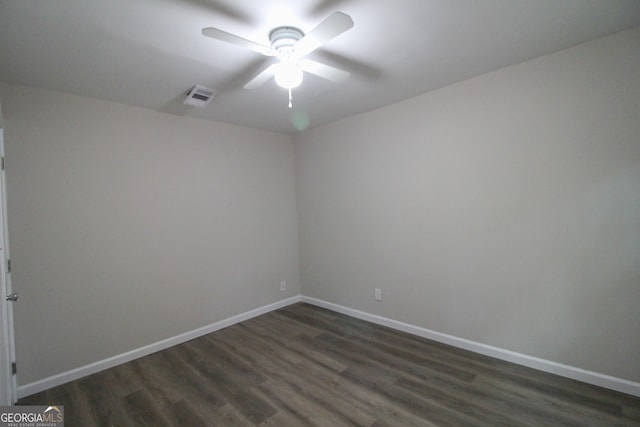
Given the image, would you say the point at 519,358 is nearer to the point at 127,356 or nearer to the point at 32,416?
the point at 127,356

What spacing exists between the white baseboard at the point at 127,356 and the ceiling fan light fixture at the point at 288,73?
112 inches

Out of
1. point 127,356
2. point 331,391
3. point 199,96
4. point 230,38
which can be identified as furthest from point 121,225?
point 331,391

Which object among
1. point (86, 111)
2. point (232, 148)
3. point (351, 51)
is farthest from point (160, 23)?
point (232, 148)

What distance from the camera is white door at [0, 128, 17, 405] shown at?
1.82 m

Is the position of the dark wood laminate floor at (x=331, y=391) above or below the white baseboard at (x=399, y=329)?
below

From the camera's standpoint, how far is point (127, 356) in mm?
2664

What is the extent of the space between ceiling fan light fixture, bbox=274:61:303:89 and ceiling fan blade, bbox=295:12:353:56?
10 centimetres

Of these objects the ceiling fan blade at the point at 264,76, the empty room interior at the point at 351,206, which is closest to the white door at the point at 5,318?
the empty room interior at the point at 351,206

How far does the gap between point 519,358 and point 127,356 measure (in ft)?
11.7

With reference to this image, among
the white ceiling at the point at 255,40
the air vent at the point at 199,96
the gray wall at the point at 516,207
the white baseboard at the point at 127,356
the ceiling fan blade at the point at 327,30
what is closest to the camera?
the ceiling fan blade at the point at 327,30

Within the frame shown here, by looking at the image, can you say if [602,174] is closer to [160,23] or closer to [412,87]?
[412,87]

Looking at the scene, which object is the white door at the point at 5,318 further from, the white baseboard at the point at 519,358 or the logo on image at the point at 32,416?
the white baseboard at the point at 519,358

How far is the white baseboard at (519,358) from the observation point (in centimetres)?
196

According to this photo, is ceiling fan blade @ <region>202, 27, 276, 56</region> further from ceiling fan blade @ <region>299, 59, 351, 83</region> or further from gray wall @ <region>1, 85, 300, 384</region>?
gray wall @ <region>1, 85, 300, 384</region>
